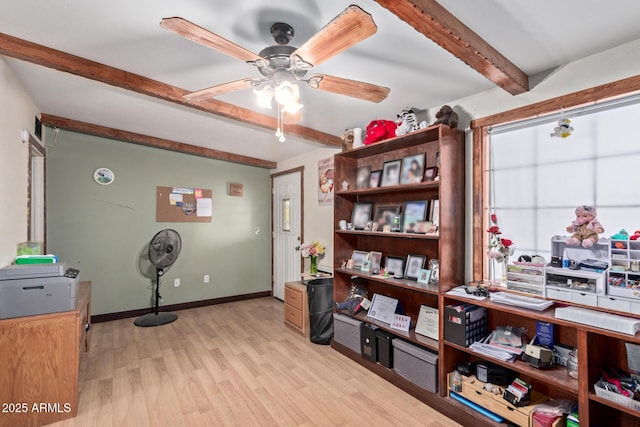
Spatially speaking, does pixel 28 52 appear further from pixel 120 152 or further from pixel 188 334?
pixel 188 334

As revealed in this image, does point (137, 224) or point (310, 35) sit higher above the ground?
point (310, 35)

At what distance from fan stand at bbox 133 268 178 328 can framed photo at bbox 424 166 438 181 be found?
3.39 m

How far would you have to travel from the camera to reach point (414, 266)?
2.58 metres

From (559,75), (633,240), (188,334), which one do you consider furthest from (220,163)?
(633,240)

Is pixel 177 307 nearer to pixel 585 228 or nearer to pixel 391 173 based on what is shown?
pixel 391 173

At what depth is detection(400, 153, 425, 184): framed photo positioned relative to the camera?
8.30 ft

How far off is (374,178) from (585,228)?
1604 millimetres

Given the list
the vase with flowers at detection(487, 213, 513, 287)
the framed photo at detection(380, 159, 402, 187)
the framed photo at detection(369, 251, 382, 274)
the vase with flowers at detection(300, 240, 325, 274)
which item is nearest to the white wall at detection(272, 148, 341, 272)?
the vase with flowers at detection(300, 240, 325, 274)

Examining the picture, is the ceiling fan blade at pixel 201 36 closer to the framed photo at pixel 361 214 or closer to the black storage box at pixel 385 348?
the framed photo at pixel 361 214

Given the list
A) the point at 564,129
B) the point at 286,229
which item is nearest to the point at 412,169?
the point at 564,129

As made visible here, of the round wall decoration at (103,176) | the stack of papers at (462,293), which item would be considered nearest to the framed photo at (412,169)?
the stack of papers at (462,293)

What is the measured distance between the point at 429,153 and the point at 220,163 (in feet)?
10.6

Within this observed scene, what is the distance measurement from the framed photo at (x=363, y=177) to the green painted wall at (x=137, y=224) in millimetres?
2391

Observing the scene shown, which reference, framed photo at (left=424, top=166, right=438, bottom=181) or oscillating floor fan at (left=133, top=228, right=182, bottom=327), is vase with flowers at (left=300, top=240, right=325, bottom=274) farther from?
framed photo at (left=424, top=166, right=438, bottom=181)
